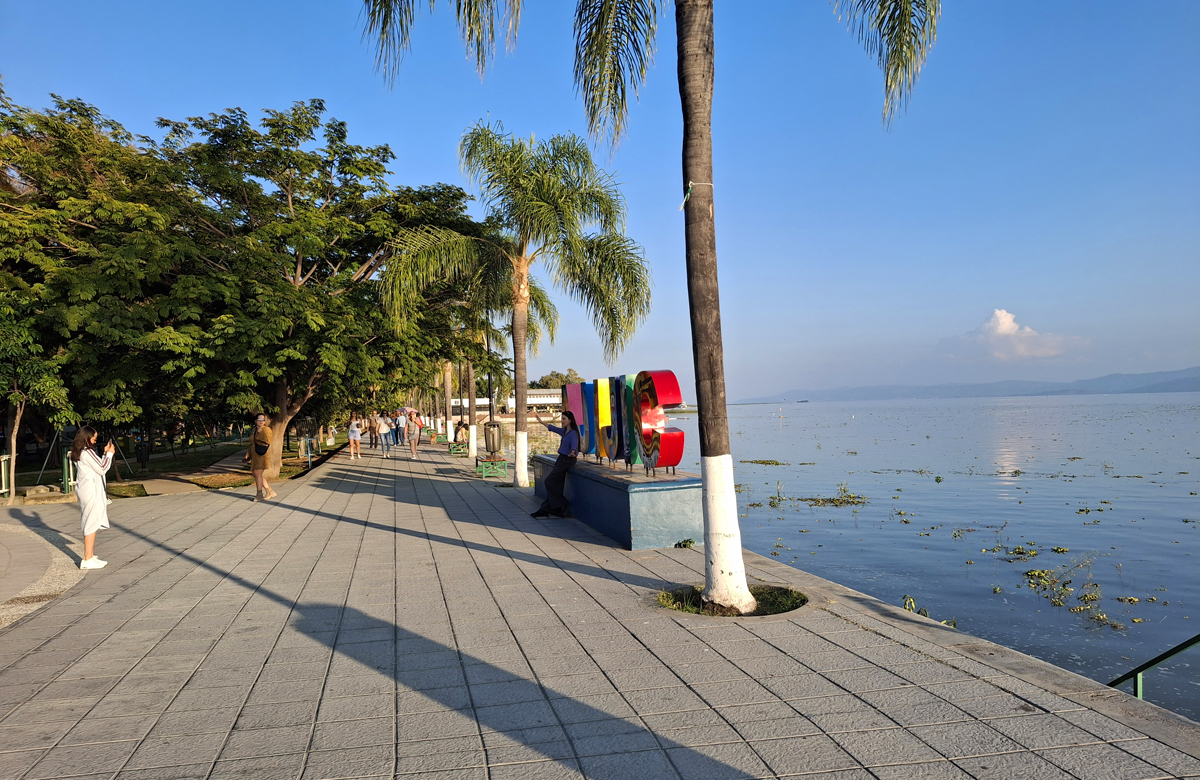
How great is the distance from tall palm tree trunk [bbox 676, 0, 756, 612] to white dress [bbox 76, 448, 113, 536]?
7225mm

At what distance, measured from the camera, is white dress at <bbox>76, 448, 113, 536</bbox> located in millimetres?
8750

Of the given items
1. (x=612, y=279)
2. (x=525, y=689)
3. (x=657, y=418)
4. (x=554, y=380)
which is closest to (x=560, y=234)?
(x=612, y=279)

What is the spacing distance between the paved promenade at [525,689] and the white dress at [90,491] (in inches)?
42.2

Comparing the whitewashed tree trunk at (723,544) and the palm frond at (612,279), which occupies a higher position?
A: the palm frond at (612,279)

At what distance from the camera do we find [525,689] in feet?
14.8

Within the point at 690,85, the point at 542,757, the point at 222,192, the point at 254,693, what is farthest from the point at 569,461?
the point at 222,192

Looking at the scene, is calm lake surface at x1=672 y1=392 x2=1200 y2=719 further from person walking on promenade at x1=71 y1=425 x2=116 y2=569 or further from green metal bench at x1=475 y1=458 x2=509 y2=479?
person walking on promenade at x1=71 y1=425 x2=116 y2=569

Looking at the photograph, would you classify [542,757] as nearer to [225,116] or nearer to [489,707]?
[489,707]

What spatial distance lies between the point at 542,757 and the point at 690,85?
209 inches

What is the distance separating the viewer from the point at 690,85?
253 inches

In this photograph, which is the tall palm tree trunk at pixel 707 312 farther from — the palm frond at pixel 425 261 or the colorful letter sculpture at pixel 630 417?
the palm frond at pixel 425 261

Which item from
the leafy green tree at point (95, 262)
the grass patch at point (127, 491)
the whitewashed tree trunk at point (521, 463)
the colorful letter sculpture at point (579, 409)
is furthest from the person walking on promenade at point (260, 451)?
the colorful letter sculpture at point (579, 409)

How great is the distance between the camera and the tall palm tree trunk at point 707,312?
618 centimetres

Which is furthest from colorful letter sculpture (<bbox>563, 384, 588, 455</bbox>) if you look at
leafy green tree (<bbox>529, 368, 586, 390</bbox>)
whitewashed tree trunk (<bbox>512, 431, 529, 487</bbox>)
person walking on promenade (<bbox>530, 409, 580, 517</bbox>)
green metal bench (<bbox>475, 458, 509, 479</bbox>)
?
leafy green tree (<bbox>529, 368, 586, 390</bbox>)
